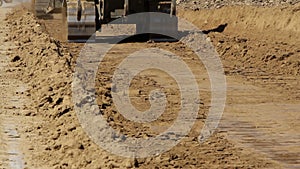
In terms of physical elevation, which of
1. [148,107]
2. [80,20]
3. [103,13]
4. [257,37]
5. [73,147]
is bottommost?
[257,37]

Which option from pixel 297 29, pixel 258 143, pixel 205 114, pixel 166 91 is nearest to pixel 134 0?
pixel 297 29

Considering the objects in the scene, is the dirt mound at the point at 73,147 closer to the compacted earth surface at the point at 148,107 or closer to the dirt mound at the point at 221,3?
the compacted earth surface at the point at 148,107

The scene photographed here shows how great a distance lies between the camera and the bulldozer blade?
64.6 feet

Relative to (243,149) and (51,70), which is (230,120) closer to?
(243,149)

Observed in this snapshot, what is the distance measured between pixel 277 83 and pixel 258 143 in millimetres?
4918

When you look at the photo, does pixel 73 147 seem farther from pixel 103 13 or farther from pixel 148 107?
pixel 103 13

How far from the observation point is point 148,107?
1048 centimetres

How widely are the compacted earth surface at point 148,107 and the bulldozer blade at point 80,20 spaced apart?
0.71 m

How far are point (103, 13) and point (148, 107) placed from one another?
10.5 meters

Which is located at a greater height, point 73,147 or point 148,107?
point 73,147

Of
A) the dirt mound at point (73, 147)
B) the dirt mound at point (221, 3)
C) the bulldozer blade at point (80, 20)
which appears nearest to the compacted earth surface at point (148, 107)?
the dirt mound at point (73, 147)

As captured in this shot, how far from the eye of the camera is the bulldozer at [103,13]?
19734mm

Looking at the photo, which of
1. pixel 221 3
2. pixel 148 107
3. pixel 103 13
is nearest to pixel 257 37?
pixel 103 13

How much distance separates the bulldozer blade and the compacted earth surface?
707 millimetres
